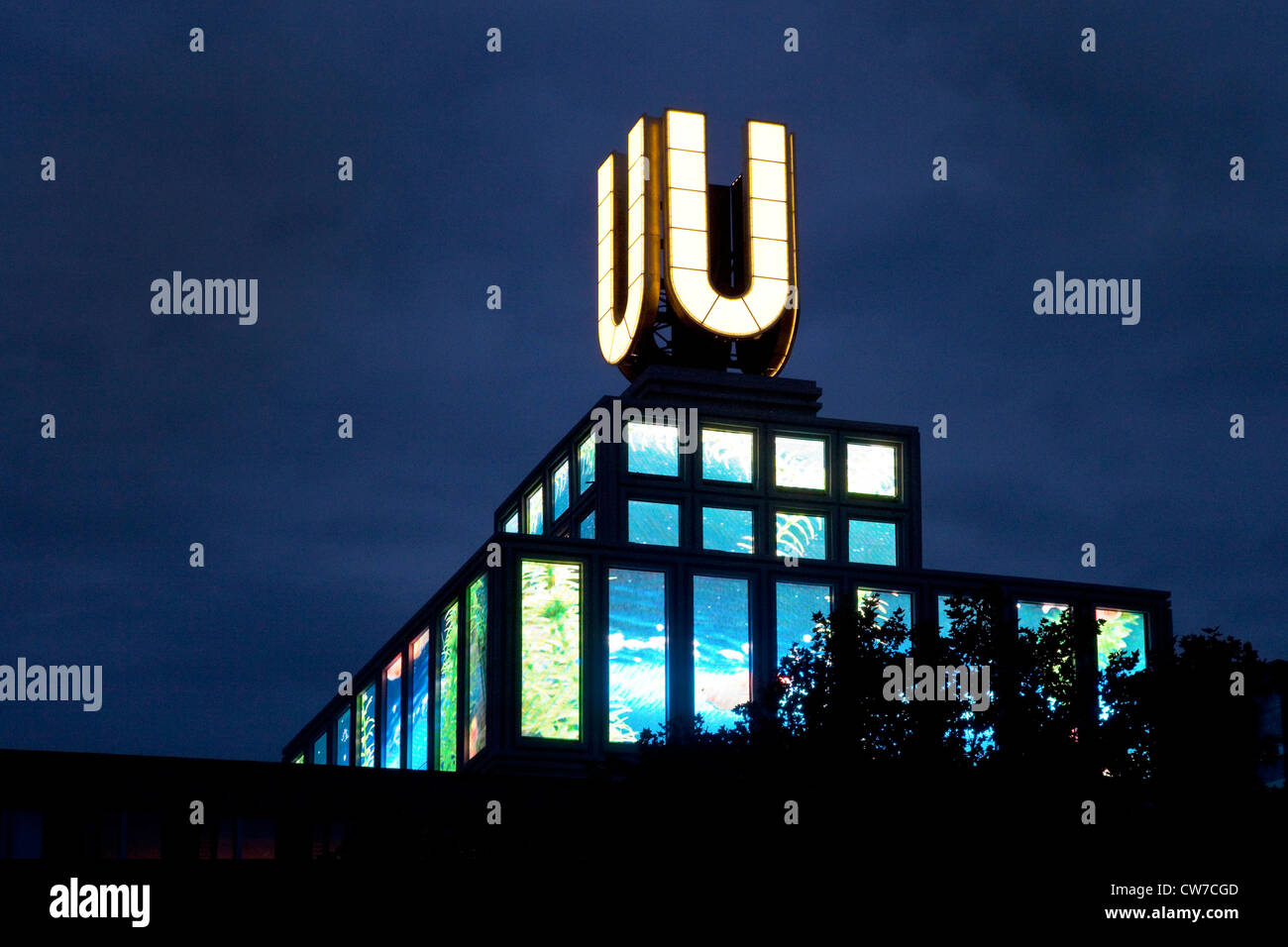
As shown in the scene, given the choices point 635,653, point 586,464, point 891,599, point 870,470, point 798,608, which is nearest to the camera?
point 635,653

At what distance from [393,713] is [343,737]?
822 cm

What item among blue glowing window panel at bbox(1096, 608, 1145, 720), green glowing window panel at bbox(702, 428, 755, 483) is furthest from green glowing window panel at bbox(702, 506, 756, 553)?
blue glowing window panel at bbox(1096, 608, 1145, 720)

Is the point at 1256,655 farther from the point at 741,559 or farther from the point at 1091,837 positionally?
the point at 741,559

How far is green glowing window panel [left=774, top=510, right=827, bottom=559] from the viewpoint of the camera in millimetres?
81000

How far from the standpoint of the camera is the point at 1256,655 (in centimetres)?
5319

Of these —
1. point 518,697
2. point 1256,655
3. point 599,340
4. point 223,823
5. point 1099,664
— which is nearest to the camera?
point 1256,655

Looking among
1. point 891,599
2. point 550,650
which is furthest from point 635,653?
point 891,599

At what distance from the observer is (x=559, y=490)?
3398 inches

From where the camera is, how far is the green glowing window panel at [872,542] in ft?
269

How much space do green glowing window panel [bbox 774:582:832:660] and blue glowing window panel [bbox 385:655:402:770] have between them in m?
16.4

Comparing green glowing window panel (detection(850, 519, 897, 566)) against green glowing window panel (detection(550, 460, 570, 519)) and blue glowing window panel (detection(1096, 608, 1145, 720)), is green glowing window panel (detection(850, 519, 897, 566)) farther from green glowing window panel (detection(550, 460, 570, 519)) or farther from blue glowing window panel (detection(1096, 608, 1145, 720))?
green glowing window panel (detection(550, 460, 570, 519))

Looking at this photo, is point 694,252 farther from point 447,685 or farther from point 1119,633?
point 1119,633
